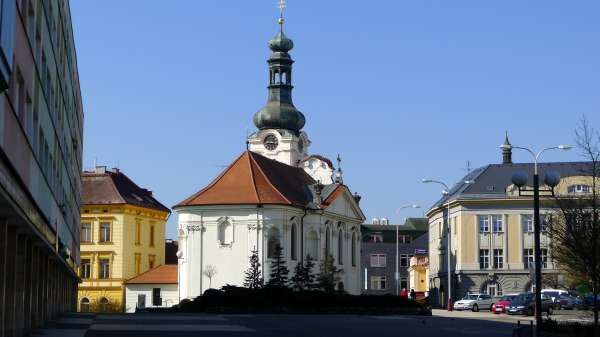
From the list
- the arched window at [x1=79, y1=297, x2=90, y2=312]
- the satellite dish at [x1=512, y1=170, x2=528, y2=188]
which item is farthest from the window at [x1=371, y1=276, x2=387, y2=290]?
the satellite dish at [x1=512, y1=170, x2=528, y2=188]

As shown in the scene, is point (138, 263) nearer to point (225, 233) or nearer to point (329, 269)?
point (225, 233)

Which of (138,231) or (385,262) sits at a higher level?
(138,231)

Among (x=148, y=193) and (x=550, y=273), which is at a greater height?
(x=148, y=193)

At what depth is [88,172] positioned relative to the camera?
103562 mm

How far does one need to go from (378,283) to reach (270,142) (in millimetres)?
35051

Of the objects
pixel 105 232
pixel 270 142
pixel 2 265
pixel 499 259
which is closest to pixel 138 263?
pixel 105 232

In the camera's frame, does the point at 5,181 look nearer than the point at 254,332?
Yes

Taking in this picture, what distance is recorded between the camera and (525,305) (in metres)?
59.6

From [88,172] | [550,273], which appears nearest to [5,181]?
[550,273]

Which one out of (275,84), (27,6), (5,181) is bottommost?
(5,181)

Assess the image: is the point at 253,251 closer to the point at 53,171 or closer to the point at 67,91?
the point at 67,91

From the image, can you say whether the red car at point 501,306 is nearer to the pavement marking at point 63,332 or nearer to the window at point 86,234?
the pavement marking at point 63,332

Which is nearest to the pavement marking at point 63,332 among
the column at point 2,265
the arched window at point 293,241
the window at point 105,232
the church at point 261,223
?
the column at point 2,265

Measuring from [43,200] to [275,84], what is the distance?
264 feet
